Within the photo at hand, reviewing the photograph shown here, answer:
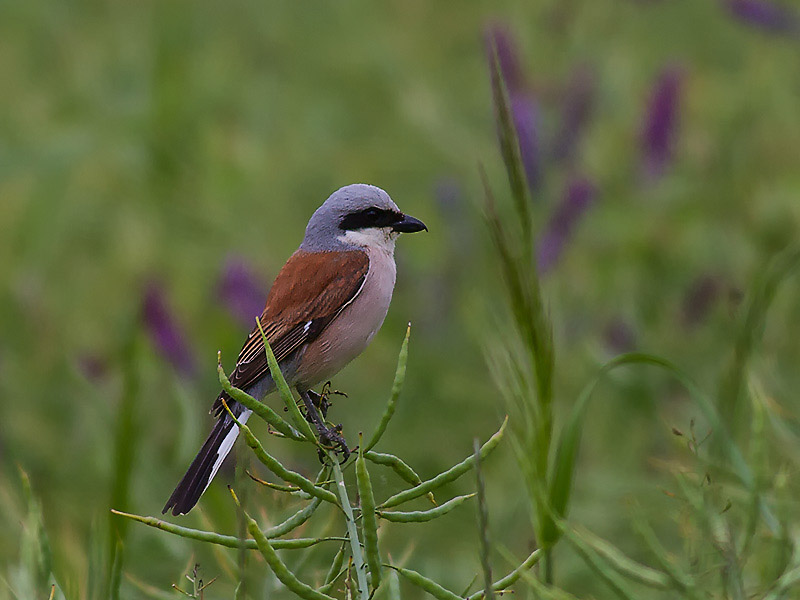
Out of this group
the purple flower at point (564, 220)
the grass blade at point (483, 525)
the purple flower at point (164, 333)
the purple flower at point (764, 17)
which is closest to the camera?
the grass blade at point (483, 525)

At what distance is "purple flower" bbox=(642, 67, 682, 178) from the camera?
4227 millimetres

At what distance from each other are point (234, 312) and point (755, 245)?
1.80 metres

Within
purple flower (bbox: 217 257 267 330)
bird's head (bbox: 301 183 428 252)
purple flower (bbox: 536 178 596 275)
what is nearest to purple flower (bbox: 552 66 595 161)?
purple flower (bbox: 536 178 596 275)

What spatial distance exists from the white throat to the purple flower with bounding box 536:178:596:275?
215 cm

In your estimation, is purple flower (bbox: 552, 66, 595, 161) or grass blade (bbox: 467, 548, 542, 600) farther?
purple flower (bbox: 552, 66, 595, 161)

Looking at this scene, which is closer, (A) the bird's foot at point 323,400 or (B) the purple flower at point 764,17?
(A) the bird's foot at point 323,400

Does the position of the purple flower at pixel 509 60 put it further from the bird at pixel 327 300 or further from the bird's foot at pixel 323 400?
the bird's foot at pixel 323 400

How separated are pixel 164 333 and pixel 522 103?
153cm

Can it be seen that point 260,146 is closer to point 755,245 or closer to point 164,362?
point 164,362

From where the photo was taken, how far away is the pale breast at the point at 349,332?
174cm

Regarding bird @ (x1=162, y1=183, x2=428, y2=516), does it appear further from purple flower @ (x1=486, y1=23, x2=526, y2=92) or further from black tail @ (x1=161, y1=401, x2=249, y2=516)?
purple flower @ (x1=486, y1=23, x2=526, y2=92)

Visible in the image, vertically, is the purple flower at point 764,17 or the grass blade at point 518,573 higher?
the purple flower at point 764,17

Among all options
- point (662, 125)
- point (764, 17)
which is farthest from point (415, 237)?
point (764, 17)

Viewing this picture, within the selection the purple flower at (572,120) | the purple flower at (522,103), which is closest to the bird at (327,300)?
the purple flower at (522,103)
